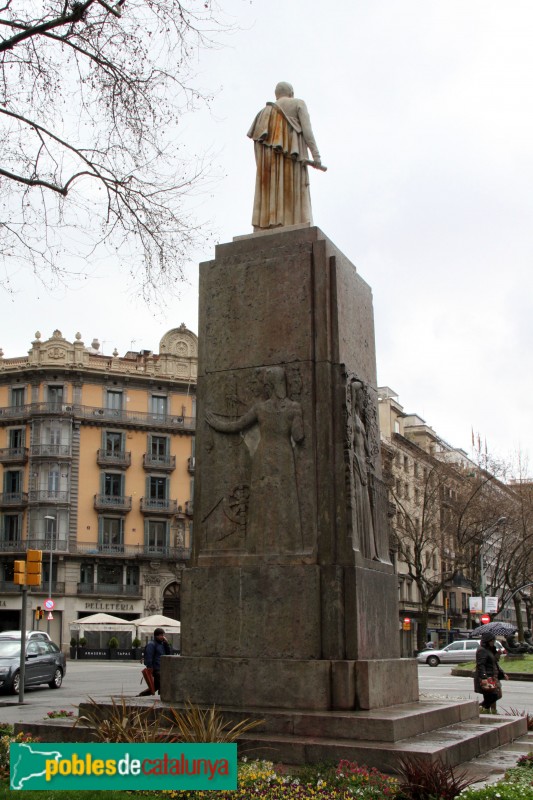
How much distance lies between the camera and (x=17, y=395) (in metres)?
62.2

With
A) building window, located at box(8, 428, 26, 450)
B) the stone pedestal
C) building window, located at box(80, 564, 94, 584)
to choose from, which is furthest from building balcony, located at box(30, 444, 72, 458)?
the stone pedestal

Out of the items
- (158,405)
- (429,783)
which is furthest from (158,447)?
(429,783)

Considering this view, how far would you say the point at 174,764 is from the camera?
20.0 ft

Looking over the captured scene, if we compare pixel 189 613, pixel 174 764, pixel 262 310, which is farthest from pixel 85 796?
pixel 262 310

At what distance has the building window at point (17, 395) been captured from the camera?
6197 cm

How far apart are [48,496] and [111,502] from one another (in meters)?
4.22

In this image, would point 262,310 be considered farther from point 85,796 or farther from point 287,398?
point 85,796

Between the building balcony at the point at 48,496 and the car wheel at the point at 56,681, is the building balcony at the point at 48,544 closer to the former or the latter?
the building balcony at the point at 48,496

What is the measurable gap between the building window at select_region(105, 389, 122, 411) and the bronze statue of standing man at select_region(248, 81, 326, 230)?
52.2 metres

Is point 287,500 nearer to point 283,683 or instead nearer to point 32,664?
point 283,683

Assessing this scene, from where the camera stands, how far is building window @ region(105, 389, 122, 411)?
62688mm

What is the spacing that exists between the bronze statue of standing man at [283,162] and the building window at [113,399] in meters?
52.2

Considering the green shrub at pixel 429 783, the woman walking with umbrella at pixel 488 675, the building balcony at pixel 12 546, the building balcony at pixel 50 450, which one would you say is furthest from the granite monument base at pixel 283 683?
the building balcony at pixel 50 450

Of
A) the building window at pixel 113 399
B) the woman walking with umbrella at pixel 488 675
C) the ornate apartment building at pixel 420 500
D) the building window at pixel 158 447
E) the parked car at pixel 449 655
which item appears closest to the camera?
the woman walking with umbrella at pixel 488 675
